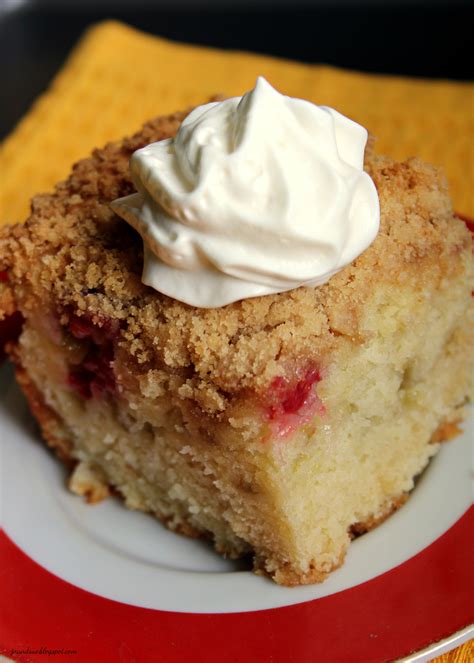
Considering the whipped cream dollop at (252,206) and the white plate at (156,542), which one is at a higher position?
the whipped cream dollop at (252,206)

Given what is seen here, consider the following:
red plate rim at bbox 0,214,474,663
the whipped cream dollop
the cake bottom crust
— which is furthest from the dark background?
red plate rim at bbox 0,214,474,663

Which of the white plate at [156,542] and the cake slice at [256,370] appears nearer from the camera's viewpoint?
the cake slice at [256,370]

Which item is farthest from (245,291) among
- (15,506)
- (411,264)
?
(15,506)

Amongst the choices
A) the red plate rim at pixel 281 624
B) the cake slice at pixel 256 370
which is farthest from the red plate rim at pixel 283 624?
the cake slice at pixel 256 370

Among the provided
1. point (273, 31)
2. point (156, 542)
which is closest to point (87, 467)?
point (156, 542)

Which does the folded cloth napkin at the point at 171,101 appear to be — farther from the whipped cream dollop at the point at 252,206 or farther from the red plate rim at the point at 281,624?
the red plate rim at the point at 281,624

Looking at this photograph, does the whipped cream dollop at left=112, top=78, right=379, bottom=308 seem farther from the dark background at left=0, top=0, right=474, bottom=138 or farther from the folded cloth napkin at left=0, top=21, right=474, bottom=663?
the dark background at left=0, top=0, right=474, bottom=138

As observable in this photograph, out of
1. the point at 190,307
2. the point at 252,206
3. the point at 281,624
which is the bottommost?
the point at 281,624

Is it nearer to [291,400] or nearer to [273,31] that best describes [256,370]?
[291,400]
